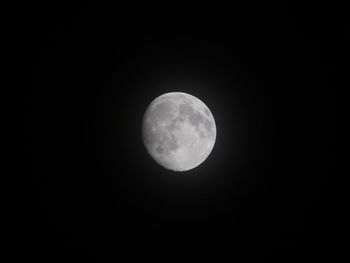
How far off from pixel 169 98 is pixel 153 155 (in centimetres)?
96

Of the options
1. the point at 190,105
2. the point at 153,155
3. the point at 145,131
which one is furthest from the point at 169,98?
the point at 153,155

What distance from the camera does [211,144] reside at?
15.0 ft

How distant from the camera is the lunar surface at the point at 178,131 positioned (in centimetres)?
427

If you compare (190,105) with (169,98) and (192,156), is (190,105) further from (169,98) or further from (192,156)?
(192,156)

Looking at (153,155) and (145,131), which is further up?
(145,131)

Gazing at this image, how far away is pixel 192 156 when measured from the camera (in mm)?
4406

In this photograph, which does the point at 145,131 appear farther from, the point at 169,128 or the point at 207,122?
the point at 207,122

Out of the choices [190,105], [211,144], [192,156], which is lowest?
[192,156]

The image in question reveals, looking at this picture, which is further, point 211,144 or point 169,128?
point 211,144

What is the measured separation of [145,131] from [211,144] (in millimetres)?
1110

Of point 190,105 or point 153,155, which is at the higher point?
point 190,105

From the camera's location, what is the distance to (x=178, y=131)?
4250 mm

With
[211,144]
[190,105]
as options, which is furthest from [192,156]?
[190,105]

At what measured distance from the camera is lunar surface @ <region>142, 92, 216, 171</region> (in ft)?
14.0
